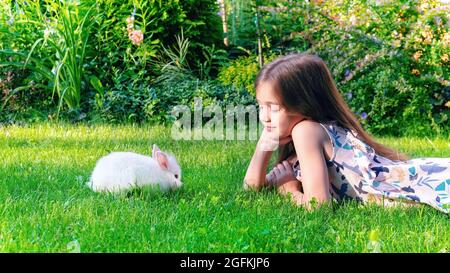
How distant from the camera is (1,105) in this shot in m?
6.64

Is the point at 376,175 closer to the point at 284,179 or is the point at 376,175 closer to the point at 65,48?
the point at 284,179

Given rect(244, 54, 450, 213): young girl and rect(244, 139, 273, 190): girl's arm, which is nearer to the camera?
rect(244, 54, 450, 213): young girl

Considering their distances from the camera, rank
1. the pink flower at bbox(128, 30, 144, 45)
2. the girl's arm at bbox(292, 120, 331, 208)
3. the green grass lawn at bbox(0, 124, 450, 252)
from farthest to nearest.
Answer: the pink flower at bbox(128, 30, 144, 45) < the girl's arm at bbox(292, 120, 331, 208) < the green grass lawn at bbox(0, 124, 450, 252)

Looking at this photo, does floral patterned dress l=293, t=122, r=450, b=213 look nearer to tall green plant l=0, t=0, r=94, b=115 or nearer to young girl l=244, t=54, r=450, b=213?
young girl l=244, t=54, r=450, b=213

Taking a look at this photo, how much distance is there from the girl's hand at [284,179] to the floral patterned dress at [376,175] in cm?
21

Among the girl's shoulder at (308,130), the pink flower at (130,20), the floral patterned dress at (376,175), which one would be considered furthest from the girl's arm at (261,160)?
the pink flower at (130,20)

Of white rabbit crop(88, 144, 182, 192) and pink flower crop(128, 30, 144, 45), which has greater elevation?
pink flower crop(128, 30, 144, 45)

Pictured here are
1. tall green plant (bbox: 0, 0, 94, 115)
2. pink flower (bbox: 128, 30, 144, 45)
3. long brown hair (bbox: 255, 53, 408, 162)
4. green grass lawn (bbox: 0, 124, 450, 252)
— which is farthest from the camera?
pink flower (bbox: 128, 30, 144, 45)

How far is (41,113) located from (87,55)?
883mm

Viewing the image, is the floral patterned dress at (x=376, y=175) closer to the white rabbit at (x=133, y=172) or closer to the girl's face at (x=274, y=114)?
the girl's face at (x=274, y=114)

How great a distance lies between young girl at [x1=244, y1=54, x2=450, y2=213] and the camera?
3.11 meters

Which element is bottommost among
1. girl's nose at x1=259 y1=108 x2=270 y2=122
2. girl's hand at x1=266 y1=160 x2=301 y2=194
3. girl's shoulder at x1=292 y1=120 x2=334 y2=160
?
girl's hand at x1=266 y1=160 x2=301 y2=194

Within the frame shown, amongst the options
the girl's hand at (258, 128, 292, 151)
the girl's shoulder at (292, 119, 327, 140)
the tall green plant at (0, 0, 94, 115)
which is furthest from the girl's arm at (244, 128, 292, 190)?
the tall green plant at (0, 0, 94, 115)

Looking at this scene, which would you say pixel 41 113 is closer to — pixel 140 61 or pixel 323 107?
pixel 140 61
